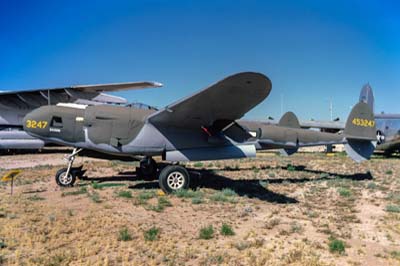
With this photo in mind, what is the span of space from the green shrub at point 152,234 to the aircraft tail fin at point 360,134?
9685 millimetres

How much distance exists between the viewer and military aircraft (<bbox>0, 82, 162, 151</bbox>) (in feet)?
67.7

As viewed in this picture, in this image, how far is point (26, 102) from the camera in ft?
75.5

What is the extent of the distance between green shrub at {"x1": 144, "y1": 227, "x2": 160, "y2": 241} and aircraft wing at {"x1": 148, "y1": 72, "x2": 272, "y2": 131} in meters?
3.33

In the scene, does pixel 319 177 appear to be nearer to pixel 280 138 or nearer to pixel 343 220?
pixel 280 138

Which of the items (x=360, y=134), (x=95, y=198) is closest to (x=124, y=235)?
(x=95, y=198)

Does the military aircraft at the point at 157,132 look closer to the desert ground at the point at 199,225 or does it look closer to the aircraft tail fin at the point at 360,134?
the desert ground at the point at 199,225

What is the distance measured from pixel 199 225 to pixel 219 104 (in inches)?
128

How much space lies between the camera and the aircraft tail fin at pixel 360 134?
1196 centimetres

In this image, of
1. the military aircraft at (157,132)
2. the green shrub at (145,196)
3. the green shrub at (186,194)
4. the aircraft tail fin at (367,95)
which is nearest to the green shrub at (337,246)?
the green shrub at (186,194)

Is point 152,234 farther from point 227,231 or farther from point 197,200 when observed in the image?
point 197,200

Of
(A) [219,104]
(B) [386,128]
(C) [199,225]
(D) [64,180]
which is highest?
(B) [386,128]

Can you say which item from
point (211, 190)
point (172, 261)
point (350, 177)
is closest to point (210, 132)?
Result: point (211, 190)

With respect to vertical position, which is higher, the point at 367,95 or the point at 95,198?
the point at 367,95

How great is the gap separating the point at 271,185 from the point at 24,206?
7050 mm
